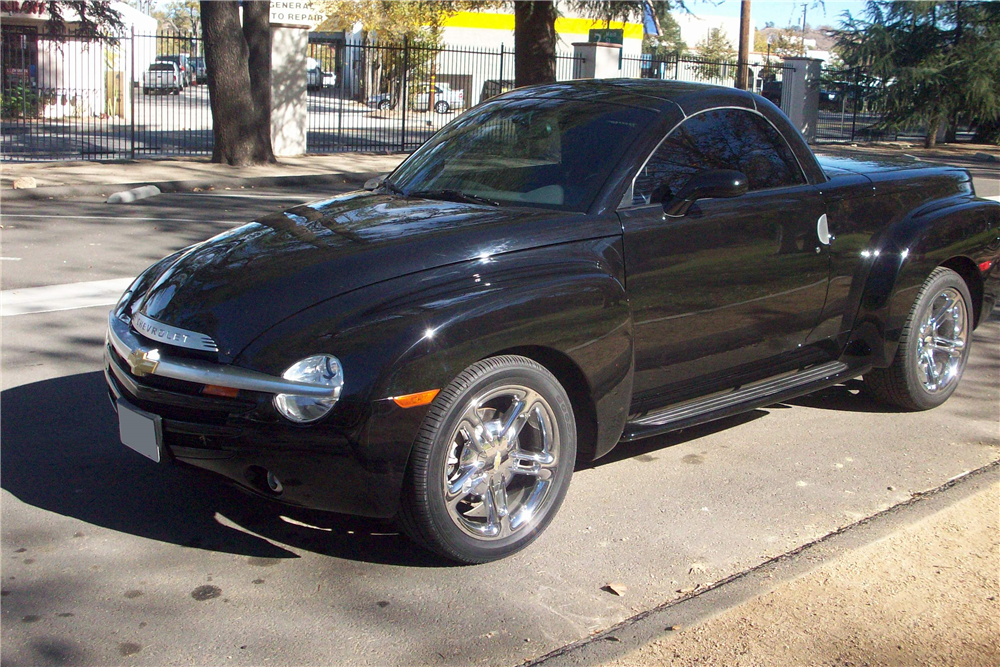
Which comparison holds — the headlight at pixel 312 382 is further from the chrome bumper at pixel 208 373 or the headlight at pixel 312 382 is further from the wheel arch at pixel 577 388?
the wheel arch at pixel 577 388

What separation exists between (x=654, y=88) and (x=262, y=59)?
15387 millimetres

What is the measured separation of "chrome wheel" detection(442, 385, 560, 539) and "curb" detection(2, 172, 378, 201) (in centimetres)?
1219

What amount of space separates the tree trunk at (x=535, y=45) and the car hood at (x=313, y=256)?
14093 mm

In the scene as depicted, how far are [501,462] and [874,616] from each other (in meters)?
1.42

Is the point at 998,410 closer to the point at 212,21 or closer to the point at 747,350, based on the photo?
the point at 747,350

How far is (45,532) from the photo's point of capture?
3.92 metres

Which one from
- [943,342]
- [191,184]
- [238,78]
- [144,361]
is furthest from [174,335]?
[238,78]

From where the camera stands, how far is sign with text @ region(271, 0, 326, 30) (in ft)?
67.0

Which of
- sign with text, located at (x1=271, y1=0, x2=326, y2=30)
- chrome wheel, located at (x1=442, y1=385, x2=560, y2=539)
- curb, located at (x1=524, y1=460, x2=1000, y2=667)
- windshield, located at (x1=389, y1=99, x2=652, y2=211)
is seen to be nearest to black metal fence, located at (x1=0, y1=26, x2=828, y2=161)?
sign with text, located at (x1=271, y1=0, x2=326, y2=30)

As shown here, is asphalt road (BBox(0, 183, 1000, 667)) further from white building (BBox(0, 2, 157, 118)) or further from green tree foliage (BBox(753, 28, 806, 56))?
green tree foliage (BBox(753, 28, 806, 56))

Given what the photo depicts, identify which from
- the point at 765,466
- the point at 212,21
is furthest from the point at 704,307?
the point at 212,21

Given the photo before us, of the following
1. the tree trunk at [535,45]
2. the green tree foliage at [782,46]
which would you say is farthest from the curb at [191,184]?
the green tree foliage at [782,46]

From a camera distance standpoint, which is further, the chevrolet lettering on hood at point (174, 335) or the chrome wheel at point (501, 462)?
the chrome wheel at point (501, 462)

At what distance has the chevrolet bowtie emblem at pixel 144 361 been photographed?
3.62 meters
